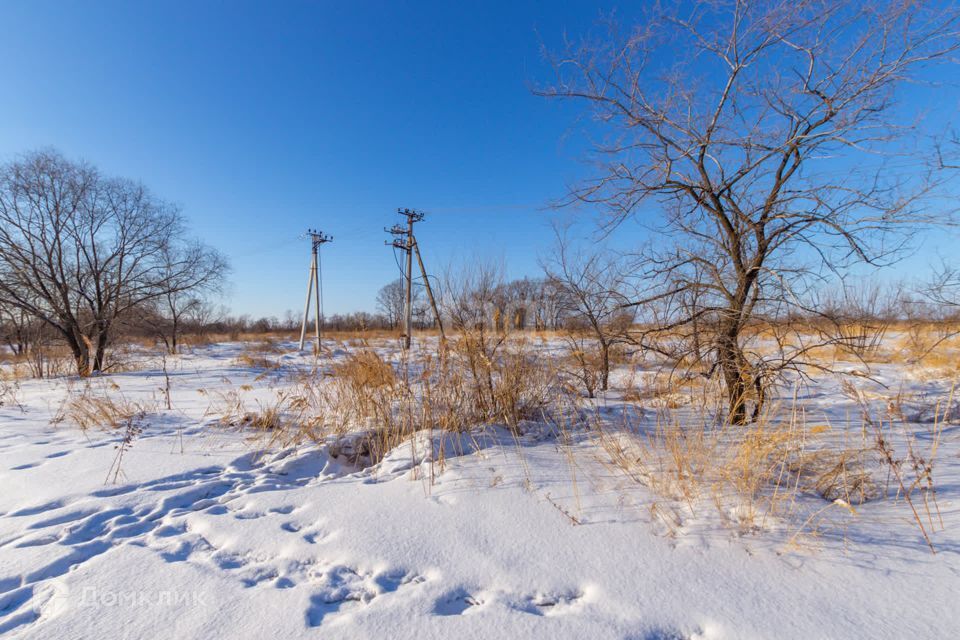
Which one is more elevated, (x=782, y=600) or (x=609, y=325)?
(x=609, y=325)

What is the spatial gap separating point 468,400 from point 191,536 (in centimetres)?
222

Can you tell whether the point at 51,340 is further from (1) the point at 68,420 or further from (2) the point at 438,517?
(2) the point at 438,517

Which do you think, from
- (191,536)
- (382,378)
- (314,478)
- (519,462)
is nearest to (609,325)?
(519,462)

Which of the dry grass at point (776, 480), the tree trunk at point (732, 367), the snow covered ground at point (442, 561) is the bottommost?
the snow covered ground at point (442, 561)

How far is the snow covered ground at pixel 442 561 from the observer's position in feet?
4.24

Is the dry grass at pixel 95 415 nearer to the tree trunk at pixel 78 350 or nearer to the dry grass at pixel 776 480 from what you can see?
the dry grass at pixel 776 480

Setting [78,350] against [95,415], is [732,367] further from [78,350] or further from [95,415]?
[78,350]

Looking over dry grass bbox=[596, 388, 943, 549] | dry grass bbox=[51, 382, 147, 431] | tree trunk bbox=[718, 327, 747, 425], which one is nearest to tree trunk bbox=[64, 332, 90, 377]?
dry grass bbox=[51, 382, 147, 431]

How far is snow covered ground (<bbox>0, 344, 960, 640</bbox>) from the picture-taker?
1.29m

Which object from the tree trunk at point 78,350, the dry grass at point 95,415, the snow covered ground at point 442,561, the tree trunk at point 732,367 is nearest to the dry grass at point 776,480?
the snow covered ground at point 442,561

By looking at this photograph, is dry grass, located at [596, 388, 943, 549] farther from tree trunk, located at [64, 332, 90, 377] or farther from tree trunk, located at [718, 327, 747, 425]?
tree trunk, located at [64, 332, 90, 377]

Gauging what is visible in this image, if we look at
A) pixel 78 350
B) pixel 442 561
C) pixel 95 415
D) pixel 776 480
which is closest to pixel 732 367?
pixel 776 480

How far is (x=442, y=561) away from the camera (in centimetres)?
167

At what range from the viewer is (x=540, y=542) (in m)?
1.77
